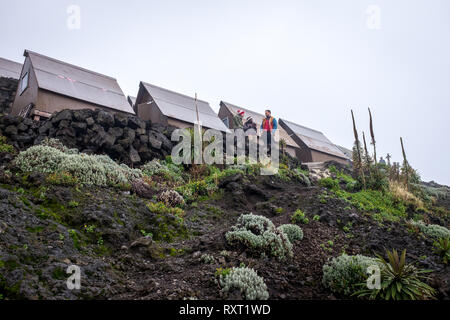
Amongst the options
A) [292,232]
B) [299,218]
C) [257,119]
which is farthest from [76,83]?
[292,232]

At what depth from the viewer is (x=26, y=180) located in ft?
28.3

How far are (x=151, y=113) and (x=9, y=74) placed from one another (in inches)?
540

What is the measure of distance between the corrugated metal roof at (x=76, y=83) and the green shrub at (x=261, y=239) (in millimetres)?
14146

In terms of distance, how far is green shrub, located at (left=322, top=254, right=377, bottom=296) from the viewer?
546 centimetres

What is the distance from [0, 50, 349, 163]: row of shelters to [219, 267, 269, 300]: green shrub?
12.2 metres

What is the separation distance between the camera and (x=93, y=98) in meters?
18.1

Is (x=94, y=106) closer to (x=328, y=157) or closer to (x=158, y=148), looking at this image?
(x=158, y=148)

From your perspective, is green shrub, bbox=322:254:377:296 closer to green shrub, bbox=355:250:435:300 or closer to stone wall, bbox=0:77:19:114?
green shrub, bbox=355:250:435:300

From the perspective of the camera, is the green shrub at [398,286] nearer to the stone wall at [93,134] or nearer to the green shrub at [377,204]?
the green shrub at [377,204]

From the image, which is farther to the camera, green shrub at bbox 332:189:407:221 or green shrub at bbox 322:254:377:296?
green shrub at bbox 332:189:407:221

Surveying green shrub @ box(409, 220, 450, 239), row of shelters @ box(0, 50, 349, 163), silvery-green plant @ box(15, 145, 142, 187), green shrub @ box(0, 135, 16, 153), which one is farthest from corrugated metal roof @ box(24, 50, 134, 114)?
green shrub @ box(409, 220, 450, 239)

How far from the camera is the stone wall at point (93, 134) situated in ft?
43.5

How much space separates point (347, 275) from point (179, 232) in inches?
185

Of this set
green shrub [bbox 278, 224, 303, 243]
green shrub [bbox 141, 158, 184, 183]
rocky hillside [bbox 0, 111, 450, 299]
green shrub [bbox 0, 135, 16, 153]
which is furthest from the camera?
green shrub [bbox 141, 158, 184, 183]
